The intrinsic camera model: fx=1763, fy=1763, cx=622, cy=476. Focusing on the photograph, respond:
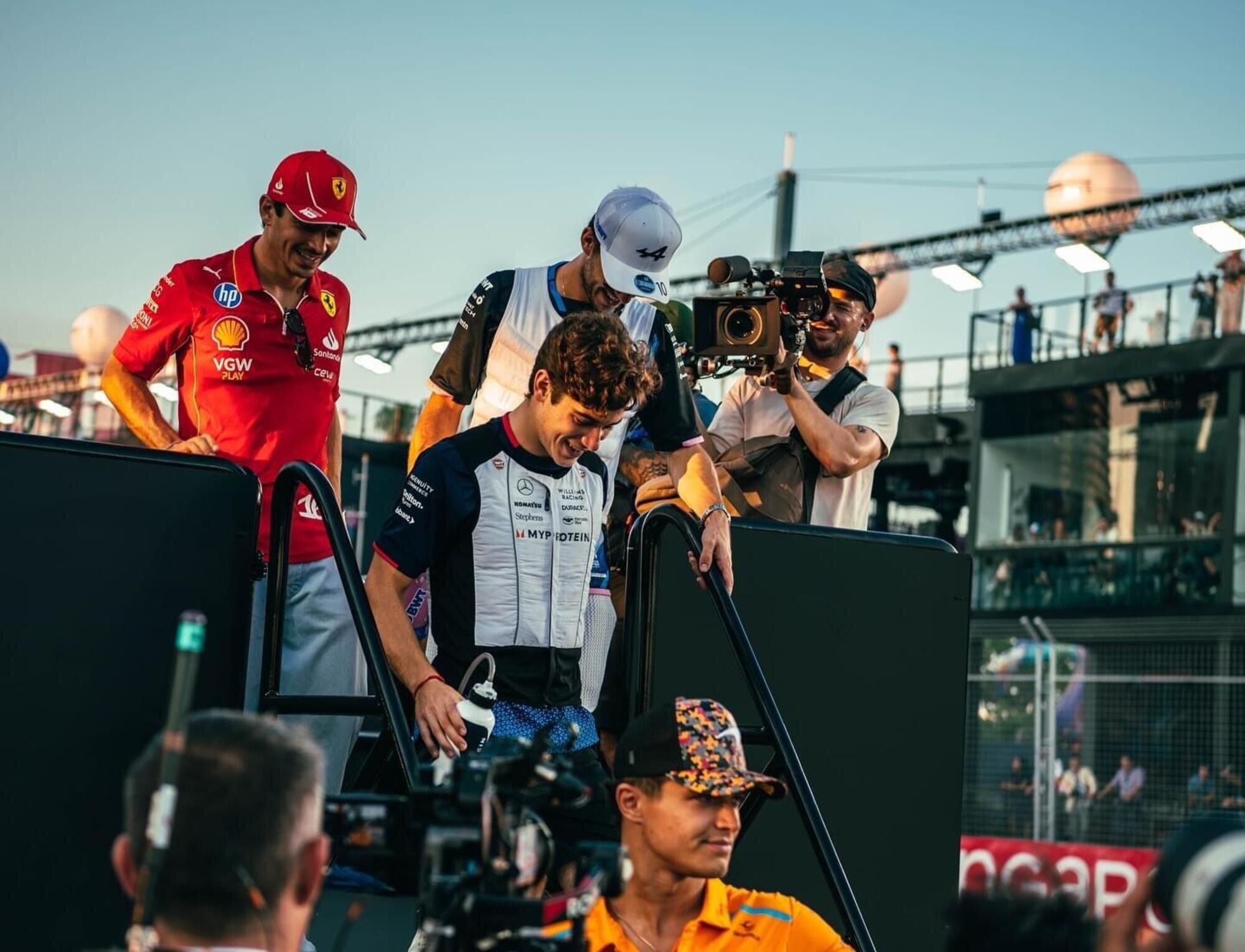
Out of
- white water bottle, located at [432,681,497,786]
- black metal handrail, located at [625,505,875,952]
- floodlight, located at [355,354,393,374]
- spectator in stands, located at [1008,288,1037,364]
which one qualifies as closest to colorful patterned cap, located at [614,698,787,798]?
black metal handrail, located at [625,505,875,952]

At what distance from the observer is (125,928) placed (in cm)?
449

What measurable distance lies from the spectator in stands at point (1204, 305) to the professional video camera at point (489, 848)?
988 inches

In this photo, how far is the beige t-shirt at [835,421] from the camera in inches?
249

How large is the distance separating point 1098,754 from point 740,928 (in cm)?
1561

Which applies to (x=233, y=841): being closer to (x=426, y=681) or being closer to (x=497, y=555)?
(x=426, y=681)

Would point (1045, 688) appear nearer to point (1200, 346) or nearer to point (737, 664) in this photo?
point (1200, 346)

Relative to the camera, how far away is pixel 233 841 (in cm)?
227

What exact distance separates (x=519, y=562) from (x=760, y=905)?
1074 mm

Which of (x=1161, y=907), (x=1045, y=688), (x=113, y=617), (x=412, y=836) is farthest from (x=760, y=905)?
(x=1045, y=688)

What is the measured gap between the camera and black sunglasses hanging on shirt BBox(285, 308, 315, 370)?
533 centimetres

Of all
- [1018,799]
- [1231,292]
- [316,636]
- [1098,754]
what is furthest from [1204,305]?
[316,636]

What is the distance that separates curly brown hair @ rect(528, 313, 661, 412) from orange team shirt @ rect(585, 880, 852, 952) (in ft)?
4.11

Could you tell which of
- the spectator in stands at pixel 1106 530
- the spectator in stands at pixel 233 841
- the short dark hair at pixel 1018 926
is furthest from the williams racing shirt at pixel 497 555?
the spectator in stands at pixel 1106 530

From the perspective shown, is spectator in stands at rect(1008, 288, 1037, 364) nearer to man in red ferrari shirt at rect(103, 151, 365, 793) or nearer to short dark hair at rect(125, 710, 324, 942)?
man in red ferrari shirt at rect(103, 151, 365, 793)
